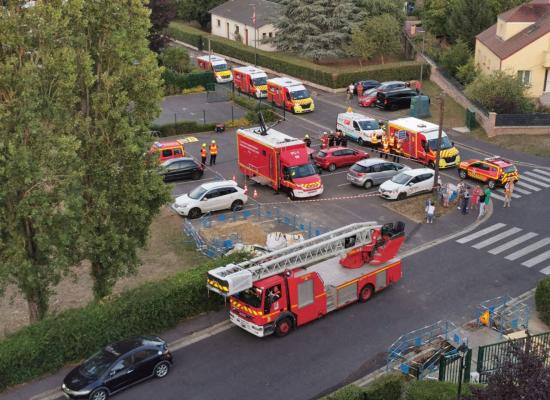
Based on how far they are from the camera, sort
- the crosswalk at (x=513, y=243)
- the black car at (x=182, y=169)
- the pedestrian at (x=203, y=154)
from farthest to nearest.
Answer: the pedestrian at (x=203, y=154), the black car at (x=182, y=169), the crosswalk at (x=513, y=243)

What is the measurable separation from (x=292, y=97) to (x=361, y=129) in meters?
9.44

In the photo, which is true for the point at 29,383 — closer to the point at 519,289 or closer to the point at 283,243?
the point at 283,243

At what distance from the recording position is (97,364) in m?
20.0

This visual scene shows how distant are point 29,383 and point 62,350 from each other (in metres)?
1.34

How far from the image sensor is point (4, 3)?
19359mm

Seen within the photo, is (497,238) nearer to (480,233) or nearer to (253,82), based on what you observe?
(480,233)

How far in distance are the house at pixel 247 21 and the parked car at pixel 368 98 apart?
1690 centimetres

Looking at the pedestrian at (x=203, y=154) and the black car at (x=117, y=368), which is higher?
→ the black car at (x=117, y=368)

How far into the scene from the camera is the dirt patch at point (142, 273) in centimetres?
2552

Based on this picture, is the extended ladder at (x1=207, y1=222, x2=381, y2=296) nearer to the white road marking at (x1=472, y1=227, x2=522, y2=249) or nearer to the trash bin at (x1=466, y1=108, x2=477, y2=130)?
the white road marking at (x1=472, y1=227, x2=522, y2=249)

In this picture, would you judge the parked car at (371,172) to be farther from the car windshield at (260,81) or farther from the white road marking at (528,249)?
the car windshield at (260,81)

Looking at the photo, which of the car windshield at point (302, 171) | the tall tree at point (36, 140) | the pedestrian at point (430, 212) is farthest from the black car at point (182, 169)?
the tall tree at point (36, 140)

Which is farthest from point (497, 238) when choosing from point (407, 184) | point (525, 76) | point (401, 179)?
point (525, 76)

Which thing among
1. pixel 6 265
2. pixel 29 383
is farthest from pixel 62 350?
pixel 6 265
